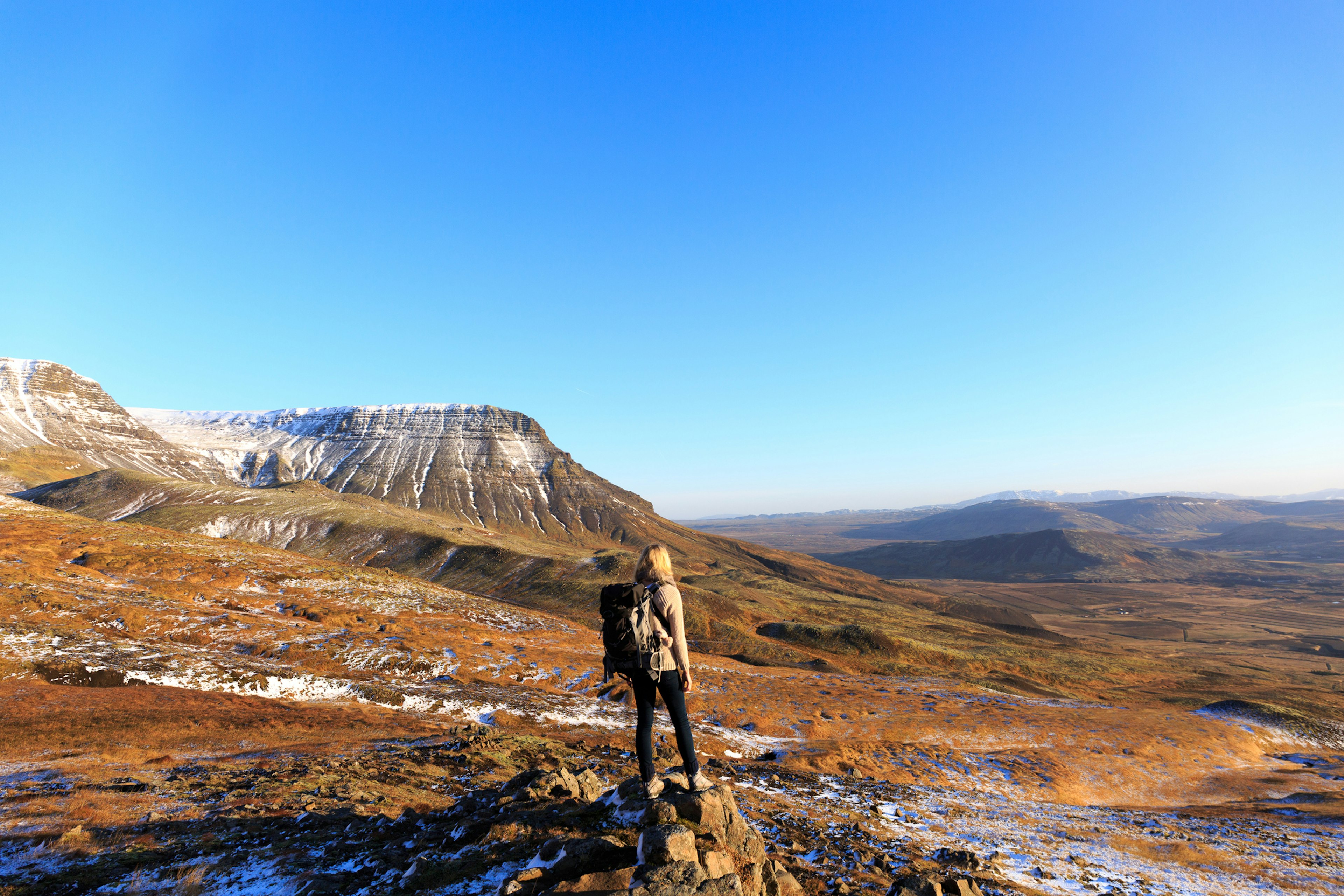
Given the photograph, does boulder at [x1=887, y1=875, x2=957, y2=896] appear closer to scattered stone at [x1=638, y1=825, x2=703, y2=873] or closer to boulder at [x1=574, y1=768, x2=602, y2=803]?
scattered stone at [x1=638, y1=825, x2=703, y2=873]

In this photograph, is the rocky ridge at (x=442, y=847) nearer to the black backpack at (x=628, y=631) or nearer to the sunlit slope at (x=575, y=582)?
the black backpack at (x=628, y=631)

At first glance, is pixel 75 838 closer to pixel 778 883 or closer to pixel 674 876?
pixel 674 876

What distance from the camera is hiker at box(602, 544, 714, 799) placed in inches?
257

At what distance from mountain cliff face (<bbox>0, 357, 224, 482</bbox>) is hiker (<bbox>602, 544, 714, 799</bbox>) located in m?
163

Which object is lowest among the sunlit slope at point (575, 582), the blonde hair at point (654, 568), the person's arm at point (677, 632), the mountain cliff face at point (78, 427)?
the sunlit slope at point (575, 582)

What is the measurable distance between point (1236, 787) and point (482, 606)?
137 ft

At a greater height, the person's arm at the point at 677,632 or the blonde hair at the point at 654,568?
the blonde hair at the point at 654,568

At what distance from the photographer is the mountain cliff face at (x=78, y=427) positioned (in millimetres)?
128875

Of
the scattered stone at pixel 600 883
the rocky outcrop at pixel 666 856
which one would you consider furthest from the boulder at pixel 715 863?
the scattered stone at pixel 600 883

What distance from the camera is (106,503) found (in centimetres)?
8262

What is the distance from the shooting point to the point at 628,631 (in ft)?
21.4

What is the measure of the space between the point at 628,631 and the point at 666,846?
7.11ft

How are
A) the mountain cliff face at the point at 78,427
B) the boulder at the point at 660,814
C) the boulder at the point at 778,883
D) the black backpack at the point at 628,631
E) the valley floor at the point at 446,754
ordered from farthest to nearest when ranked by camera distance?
the mountain cliff face at the point at 78,427 → the valley floor at the point at 446,754 → the boulder at the point at 660,814 → the black backpack at the point at 628,631 → the boulder at the point at 778,883

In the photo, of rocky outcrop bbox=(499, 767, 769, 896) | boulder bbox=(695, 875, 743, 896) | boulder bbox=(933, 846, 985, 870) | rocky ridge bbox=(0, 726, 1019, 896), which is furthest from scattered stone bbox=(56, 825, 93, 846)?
boulder bbox=(933, 846, 985, 870)
